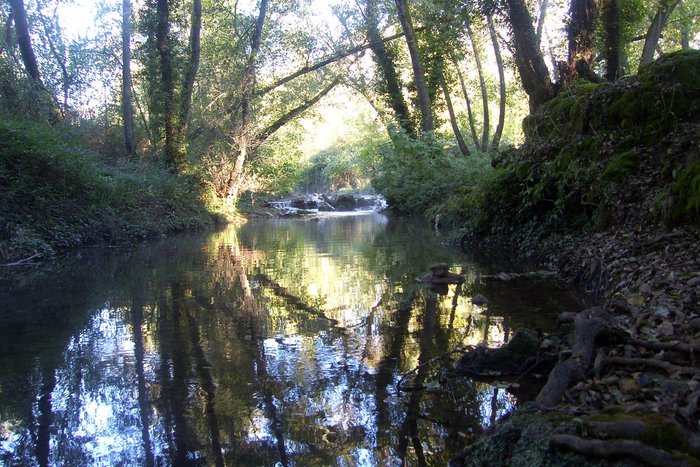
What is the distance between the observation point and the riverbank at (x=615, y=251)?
7.79 feet

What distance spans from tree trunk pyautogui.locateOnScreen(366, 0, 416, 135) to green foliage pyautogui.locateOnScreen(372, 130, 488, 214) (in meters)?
3.19

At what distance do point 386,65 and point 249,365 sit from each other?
23.8m

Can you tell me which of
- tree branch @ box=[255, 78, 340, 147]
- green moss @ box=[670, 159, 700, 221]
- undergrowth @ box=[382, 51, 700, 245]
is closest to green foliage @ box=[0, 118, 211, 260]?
undergrowth @ box=[382, 51, 700, 245]

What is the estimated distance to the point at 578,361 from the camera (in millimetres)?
3252

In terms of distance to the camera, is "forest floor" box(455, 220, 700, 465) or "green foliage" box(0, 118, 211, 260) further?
"green foliage" box(0, 118, 211, 260)

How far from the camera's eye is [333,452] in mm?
2949

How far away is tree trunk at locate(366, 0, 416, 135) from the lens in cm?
2581

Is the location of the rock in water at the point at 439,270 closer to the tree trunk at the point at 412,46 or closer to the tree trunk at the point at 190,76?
the tree trunk at the point at 412,46

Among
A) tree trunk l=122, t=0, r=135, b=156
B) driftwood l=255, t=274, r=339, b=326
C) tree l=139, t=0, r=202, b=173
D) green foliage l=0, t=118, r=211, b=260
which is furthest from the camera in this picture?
tree trunk l=122, t=0, r=135, b=156

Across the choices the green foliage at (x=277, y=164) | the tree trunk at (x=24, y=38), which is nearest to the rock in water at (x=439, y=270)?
the tree trunk at (x=24, y=38)

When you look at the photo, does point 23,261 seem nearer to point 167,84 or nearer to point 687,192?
point 687,192

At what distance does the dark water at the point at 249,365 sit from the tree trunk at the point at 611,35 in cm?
802

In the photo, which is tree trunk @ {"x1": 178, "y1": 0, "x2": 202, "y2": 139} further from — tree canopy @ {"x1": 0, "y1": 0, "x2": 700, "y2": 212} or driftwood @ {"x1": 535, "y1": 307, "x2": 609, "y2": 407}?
driftwood @ {"x1": 535, "y1": 307, "x2": 609, "y2": 407}

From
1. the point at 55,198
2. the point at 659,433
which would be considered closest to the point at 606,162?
the point at 659,433
